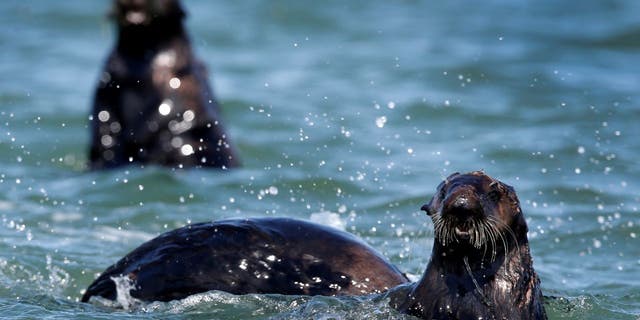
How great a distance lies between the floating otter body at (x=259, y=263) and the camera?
18.3ft

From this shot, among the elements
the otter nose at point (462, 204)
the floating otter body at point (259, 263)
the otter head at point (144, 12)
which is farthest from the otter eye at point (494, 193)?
the otter head at point (144, 12)

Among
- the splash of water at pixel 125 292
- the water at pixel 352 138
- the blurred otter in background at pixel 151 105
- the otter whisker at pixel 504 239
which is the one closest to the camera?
the otter whisker at pixel 504 239

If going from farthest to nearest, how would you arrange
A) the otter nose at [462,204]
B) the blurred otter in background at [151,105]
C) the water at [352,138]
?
the blurred otter in background at [151,105] < the water at [352,138] < the otter nose at [462,204]

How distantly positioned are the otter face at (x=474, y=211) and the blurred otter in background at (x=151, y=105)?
191 inches

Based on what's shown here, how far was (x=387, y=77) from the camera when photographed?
13.1 meters

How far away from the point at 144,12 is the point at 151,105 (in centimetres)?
65

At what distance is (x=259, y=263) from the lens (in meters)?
5.61

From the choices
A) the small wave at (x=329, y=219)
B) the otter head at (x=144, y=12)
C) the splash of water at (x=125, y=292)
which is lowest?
the splash of water at (x=125, y=292)

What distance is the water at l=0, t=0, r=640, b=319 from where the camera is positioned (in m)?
7.08

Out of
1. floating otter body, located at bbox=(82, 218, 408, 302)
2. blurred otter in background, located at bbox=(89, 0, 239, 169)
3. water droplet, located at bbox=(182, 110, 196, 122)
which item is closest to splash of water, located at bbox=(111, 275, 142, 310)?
floating otter body, located at bbox=(82, 218, 408, 302)

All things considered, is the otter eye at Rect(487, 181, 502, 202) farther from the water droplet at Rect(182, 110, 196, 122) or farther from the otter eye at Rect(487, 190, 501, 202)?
the water droplet at Rect(182, 110, 196, 122)

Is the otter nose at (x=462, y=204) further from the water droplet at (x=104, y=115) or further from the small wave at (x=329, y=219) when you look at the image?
the water droplet at (x=104, y=115)

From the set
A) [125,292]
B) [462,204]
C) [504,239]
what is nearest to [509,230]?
[504,239]

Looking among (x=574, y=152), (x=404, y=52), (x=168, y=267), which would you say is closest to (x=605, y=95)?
(x=574, y=152)
